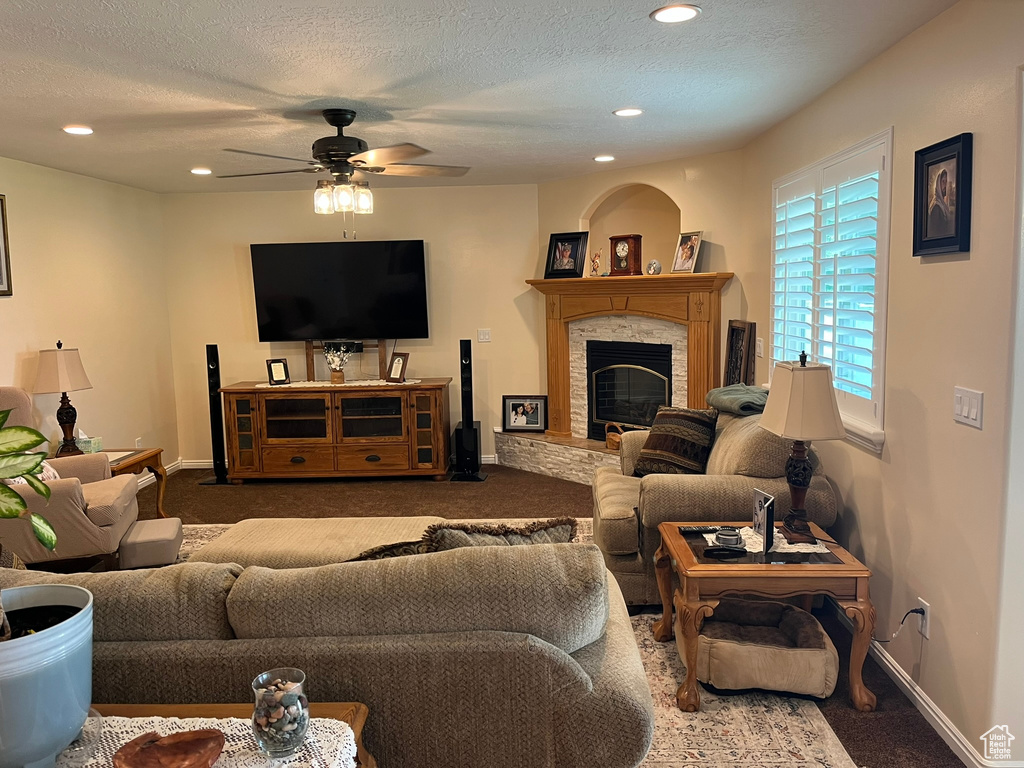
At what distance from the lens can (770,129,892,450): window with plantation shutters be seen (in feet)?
10.2

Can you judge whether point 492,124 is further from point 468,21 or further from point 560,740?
point 560,740

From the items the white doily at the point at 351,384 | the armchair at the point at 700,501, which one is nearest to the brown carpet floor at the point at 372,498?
the white doily at the point at 351,384

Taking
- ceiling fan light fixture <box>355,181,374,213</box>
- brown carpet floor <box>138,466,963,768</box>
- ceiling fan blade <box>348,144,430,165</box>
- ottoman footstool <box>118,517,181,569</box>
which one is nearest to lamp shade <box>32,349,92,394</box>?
brown carpet floor <box>138,466,963,768</box>

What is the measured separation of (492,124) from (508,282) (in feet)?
8.48

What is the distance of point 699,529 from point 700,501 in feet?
0.86

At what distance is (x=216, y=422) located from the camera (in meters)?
6.49

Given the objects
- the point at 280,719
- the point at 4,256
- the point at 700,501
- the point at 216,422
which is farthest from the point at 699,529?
the point at 216,422

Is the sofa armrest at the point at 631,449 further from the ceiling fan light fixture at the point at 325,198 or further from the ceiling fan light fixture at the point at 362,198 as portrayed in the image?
the ceiling fan light fixture at the point at 325,198

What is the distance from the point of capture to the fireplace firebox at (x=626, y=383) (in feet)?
19.7

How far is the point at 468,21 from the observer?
254 centimetres

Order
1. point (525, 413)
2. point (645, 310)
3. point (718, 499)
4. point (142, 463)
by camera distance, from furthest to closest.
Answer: point (525, 413) → point (645, 310) → point (142, 463) → point (718, 499)

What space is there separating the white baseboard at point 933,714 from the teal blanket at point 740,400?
1.27 meters

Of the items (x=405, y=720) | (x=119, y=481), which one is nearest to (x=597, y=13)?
(x=405, y=720)

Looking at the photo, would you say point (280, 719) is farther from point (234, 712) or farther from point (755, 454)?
point (755, 454)
